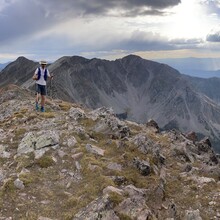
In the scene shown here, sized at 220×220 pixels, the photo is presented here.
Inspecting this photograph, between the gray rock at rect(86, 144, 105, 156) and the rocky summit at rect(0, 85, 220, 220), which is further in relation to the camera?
the gray rock at rect(86, 144, 105, 156)

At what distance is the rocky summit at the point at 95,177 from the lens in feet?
50.6

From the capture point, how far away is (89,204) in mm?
15586

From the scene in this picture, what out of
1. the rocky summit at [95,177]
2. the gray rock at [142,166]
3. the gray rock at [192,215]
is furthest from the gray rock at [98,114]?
the gray rock at [192,215]

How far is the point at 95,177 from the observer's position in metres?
18.3

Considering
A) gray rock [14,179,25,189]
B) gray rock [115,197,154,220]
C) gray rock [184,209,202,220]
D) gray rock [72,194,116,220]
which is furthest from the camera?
gray rock [14,179,25,189]

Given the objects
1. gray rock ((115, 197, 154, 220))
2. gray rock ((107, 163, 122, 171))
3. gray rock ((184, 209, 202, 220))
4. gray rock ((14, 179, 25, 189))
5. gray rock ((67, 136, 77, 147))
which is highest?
gray rock ((67, 136, 77, 147))

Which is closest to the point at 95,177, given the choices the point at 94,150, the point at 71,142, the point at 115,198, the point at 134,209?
the point at 115,198

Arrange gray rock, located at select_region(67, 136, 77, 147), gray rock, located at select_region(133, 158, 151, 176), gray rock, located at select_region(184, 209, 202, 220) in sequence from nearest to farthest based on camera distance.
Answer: gray rock, located at select_region(184, 209, 202, 220) → gray rock, located at select_region(133, 158, 151, 176) → gray rock, located at select_region(67, 136, 77, 147)

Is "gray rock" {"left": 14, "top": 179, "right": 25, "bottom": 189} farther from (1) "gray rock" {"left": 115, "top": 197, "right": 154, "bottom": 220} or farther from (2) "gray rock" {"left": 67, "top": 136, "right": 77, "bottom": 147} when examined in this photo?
(2) "gray rock" {"left": 67, "top": 136, "right": 77, "bottom": 147}

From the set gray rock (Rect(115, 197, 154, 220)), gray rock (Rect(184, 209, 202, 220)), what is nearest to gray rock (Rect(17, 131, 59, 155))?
gray rock (Rect(115, 197, 154, 220))

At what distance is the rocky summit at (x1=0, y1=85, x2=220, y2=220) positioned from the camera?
15.4 m

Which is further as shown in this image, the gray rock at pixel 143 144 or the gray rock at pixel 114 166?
the gray rock at pixel 143 144

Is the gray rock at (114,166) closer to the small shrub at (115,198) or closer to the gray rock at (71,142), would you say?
the gray rock at (71,142)

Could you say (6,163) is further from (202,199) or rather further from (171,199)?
(202,199)
